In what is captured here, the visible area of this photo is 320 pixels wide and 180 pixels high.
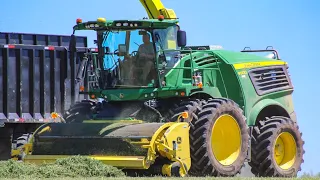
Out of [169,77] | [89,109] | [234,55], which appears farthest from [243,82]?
[89,109]

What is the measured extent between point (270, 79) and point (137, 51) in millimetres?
3943

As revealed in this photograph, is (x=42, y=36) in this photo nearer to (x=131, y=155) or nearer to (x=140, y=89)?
(x=140, y=89)

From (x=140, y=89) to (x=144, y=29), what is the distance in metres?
1.18

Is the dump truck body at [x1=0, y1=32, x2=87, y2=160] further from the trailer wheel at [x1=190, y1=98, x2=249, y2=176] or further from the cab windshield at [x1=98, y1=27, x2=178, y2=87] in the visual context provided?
the trailer wheel at [x1=190, y1=98, x2=249, y2=176]

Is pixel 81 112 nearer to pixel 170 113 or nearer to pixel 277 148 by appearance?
pixel 170 113

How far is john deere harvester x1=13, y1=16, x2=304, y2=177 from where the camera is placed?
1617 centimetres

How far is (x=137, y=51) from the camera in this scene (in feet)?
57.8

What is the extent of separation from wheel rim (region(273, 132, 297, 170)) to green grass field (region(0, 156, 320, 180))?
15.0 ft

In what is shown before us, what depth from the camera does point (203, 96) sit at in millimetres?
18266

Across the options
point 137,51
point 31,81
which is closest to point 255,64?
point 137,51

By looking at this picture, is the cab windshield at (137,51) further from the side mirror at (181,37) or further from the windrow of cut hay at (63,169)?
the windrow of cut hay at (63,169)

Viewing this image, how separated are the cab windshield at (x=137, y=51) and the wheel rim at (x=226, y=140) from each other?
1511mm

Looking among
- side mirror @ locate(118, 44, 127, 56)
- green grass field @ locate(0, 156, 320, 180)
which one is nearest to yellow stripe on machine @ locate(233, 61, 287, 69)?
side mirror @ locate(118, 44, 127, 56)

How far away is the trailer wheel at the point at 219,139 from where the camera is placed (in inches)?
651
